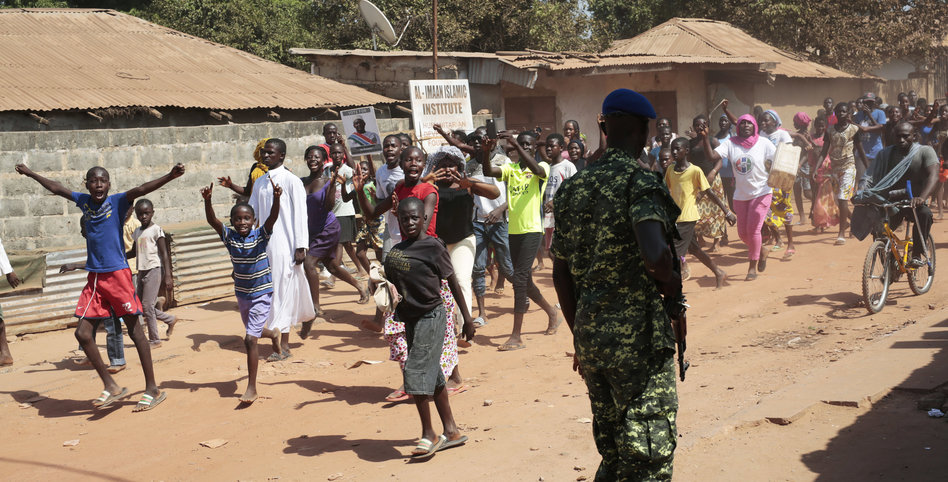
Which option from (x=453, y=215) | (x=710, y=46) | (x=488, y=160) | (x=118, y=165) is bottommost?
(x=453, y=215)

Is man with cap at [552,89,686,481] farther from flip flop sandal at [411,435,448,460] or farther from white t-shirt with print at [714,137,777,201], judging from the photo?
white t-shirt with print at [714,137,777,201]

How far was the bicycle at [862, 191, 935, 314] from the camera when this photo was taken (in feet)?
29.8

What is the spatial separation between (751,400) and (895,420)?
0.98 metres

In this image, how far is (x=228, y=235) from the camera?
750 cm

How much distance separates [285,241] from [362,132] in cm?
418

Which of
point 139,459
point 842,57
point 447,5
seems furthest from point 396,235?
point 842,57

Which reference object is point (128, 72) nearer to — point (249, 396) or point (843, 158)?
point (249, 396)

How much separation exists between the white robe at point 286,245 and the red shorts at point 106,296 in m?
1.23

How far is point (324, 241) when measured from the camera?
9.64m

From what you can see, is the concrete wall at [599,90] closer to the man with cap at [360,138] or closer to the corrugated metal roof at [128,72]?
the corrugated metal roof at [128,72]

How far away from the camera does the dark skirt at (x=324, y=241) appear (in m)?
9.61

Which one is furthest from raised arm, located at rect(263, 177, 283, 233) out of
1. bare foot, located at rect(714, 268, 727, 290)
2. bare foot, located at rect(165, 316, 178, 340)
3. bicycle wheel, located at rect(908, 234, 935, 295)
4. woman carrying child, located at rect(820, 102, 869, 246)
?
woman carrying child, located at rect(820, 102, 869, 246)

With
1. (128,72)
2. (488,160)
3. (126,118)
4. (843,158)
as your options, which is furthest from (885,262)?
(128,72)

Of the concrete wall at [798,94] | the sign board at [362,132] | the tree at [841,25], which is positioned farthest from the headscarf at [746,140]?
the tree at [841,25]
